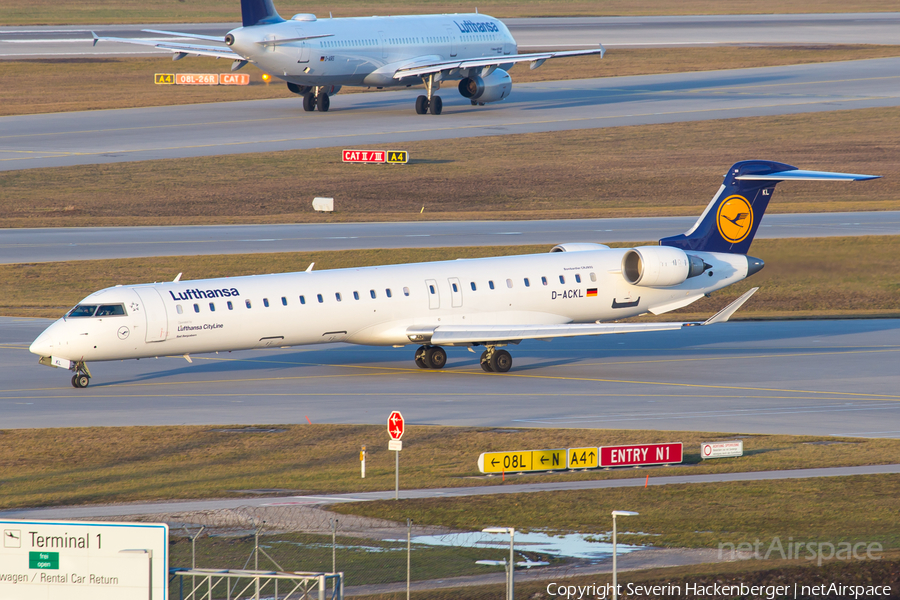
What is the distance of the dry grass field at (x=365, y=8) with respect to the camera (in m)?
163

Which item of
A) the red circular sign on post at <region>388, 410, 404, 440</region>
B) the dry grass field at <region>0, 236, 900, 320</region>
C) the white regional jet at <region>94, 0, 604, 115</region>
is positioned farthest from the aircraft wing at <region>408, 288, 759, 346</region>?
the white regional jet at <region>94, 0, 604, 115</region>

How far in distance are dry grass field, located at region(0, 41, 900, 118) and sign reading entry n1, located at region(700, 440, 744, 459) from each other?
6357 cm

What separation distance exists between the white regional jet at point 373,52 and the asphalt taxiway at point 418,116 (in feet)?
9.23

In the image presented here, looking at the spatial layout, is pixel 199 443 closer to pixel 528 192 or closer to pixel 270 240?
pixel 270 240

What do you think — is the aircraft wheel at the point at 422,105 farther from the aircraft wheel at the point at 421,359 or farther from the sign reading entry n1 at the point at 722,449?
the sign reading entry n1 at the point at 722,449

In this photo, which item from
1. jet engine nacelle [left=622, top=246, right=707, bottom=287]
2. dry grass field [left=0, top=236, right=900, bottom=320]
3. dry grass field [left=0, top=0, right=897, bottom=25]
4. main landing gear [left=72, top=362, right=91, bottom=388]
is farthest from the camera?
dry grass field [left=0, top=0, right=897, bottom=25]

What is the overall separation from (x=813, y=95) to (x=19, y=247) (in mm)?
64287

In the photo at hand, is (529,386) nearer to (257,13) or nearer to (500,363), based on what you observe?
(500,363)

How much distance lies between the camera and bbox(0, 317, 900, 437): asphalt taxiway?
3438 cm

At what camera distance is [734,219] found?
44.5 m

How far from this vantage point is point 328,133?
8375cm

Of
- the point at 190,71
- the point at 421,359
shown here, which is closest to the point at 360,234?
the point at 421,359

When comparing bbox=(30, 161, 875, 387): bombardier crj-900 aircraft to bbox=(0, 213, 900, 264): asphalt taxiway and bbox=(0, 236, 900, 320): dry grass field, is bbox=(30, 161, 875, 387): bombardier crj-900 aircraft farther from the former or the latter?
bbox=(0, 213, 900, 264): asphalt taxiway

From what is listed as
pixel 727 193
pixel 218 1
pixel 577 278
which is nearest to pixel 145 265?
pixel 577 278
